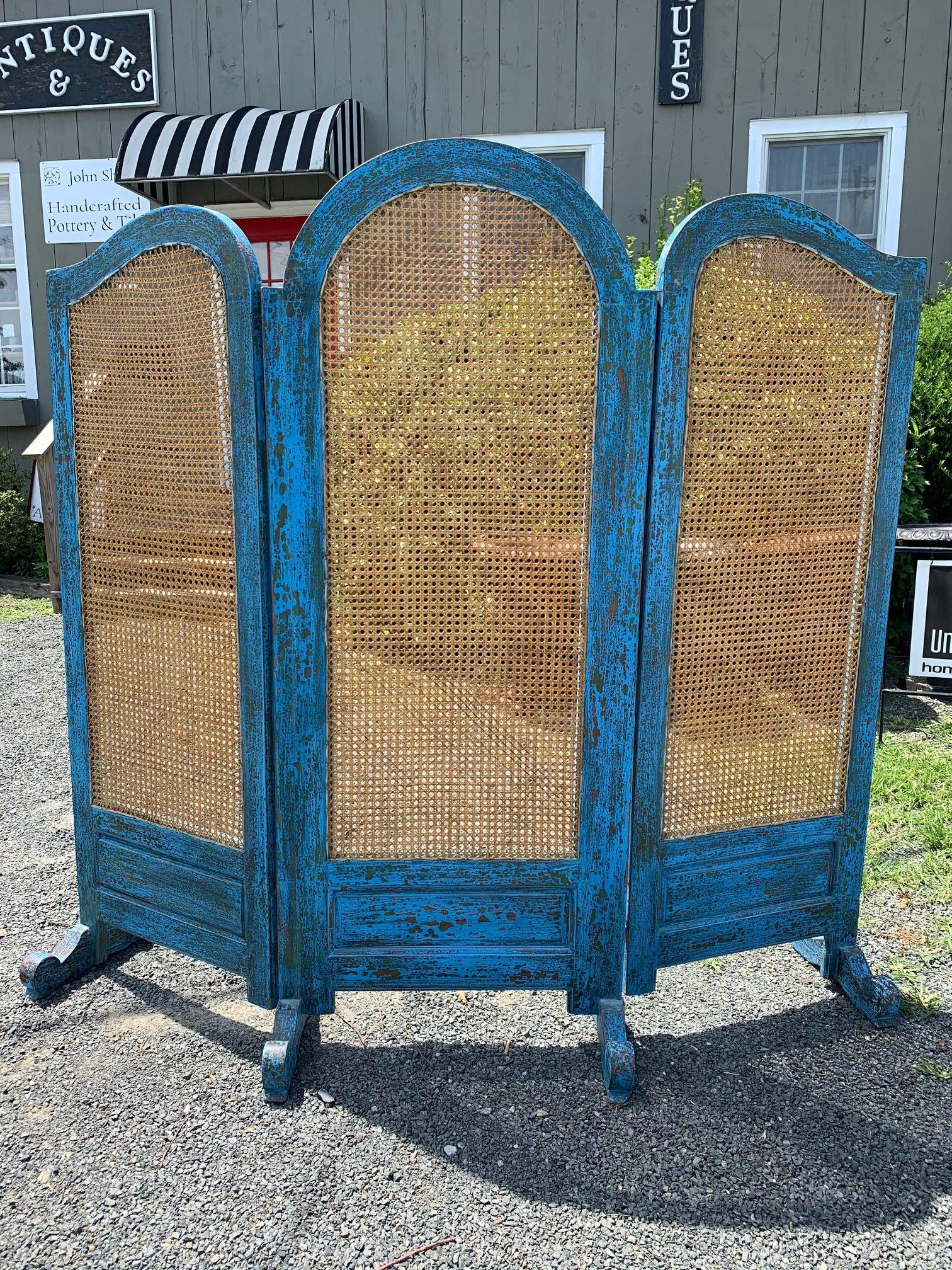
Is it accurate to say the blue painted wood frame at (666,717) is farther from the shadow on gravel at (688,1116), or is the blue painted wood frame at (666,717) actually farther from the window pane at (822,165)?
the window pane at (822,165)

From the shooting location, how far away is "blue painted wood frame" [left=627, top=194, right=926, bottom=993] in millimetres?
2371

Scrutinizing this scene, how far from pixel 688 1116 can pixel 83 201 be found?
32.4 ft

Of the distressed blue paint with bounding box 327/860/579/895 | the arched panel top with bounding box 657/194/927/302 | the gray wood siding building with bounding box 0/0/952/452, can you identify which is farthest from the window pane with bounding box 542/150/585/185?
the distressed blue paint with bounding box 327/860/579/895

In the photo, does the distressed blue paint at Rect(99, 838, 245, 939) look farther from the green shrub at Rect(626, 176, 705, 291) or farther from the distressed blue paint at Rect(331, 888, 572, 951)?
the green shrub at Rect(626, 176, 705, 291)

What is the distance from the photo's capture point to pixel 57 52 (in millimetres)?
9016

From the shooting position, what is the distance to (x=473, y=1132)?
228 centimetres

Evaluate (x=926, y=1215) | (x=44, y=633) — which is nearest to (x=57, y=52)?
(x=44, y=633)

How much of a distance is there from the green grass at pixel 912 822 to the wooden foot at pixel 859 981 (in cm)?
52

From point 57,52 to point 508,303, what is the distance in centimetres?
917

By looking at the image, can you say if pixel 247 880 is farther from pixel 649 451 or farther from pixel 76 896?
pixel 649 451

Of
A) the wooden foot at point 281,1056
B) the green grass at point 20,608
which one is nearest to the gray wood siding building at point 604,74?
the green grass at point 20,608

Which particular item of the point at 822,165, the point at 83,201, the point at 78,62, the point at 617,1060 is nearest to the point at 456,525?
the point at 617,1060

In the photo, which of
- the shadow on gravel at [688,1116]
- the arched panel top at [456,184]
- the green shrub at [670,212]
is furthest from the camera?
the green shrub at [670,212]

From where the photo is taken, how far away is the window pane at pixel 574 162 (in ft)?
27.6
